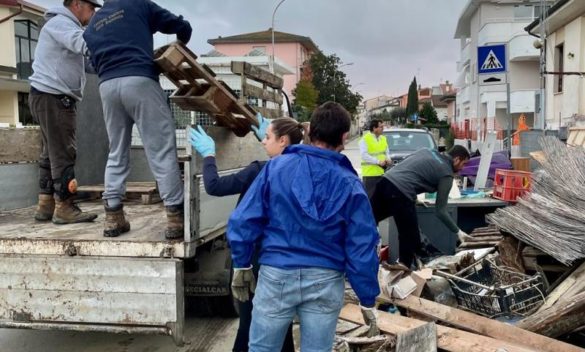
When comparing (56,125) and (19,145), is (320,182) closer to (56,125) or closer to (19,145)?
(56,125)

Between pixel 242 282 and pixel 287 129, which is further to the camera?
pixel 287 129

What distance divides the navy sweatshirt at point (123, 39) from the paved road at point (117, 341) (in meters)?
2.20

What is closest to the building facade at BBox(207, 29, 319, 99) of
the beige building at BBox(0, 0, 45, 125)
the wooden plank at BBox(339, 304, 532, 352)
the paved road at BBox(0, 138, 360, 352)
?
the beige building at BBox(0, 0, 45, 125)

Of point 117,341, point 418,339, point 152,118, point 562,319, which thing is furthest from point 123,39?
point 562,319

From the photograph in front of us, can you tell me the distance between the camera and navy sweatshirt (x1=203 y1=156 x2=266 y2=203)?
3691mm

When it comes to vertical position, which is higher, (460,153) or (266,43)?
(266,43)

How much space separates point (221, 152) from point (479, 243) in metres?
3.39

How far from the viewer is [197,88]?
4.18 meters

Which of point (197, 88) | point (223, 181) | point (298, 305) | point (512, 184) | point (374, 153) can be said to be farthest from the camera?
point (374, 153)

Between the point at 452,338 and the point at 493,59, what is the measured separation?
21.9ft

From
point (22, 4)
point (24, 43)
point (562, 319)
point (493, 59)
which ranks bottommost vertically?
point (562, 319)

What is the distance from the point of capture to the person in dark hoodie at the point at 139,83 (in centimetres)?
391

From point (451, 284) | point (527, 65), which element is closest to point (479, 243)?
point (451, 284)

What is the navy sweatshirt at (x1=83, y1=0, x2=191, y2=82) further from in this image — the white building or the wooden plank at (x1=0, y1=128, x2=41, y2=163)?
the white building
